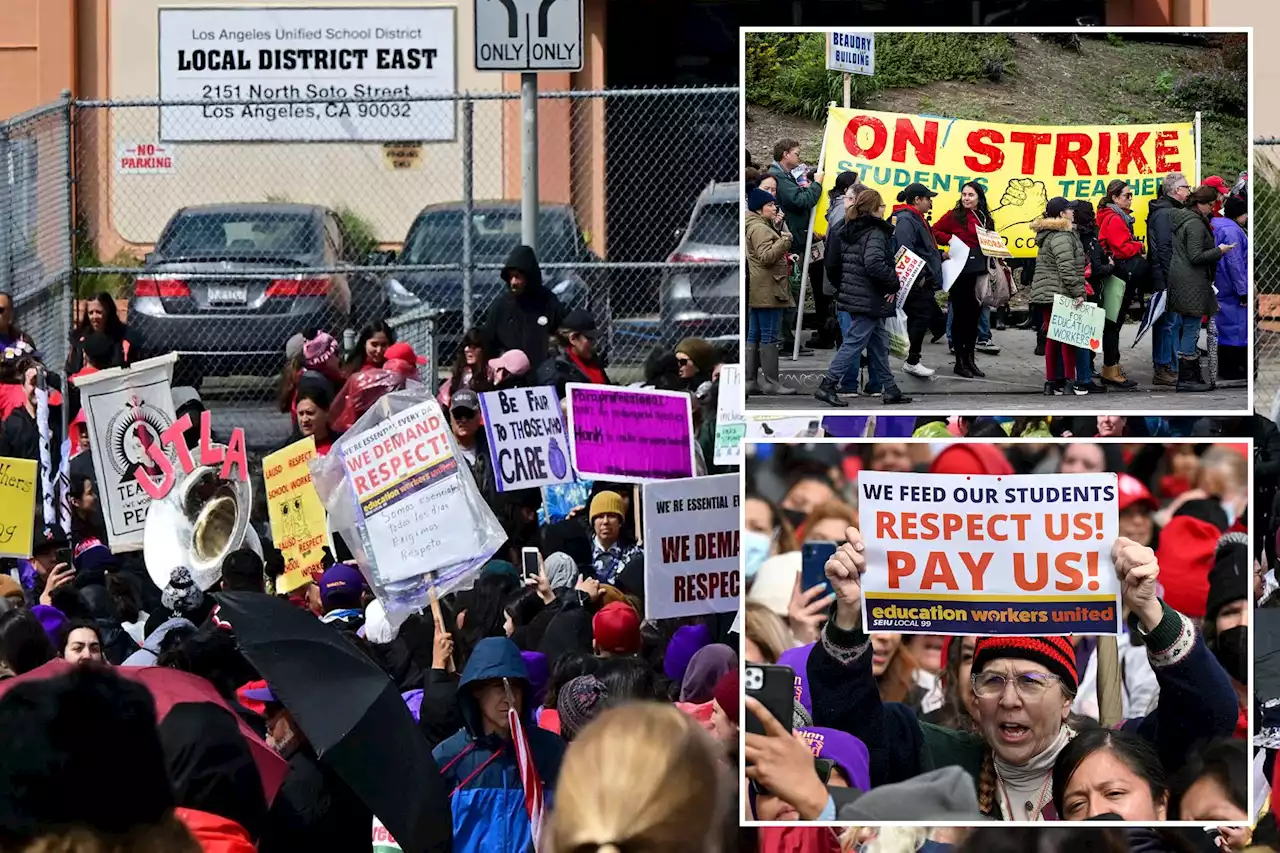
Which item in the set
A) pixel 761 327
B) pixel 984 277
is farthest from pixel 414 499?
pixel 984 277

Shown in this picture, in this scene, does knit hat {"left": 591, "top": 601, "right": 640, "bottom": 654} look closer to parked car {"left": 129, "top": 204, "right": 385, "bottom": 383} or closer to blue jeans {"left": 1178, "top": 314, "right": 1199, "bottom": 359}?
blue jeans {"left": 1178, "top": 314, "right": 1199, "bottom": 359}

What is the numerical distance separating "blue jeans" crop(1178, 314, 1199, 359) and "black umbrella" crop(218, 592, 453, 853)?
6.03 feet

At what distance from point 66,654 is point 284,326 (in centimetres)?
629

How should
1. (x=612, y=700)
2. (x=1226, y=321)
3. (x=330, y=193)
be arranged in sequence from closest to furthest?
1. (x=1226, y=321)
2. (x=612, y=700)
3. (x=330, y=193)

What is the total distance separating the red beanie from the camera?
5.52 metres

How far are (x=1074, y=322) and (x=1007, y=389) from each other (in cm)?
24

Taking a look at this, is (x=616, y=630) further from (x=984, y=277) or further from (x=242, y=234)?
(x=242, y=234)

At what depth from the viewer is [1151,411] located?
436cm

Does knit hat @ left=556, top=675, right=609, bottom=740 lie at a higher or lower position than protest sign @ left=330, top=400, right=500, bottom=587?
lower

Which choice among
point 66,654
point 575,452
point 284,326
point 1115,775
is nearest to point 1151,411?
point 1115,775

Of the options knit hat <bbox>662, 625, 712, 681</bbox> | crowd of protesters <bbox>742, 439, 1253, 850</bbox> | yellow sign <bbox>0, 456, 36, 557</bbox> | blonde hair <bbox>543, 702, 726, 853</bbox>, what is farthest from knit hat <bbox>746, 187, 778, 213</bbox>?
yellow sign <bbox>0, 456, 36, 557</bbox>

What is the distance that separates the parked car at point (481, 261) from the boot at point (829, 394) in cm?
713

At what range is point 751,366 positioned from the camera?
4801mm

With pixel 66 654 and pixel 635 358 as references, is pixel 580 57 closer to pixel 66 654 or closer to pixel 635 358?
pixel 635 358
